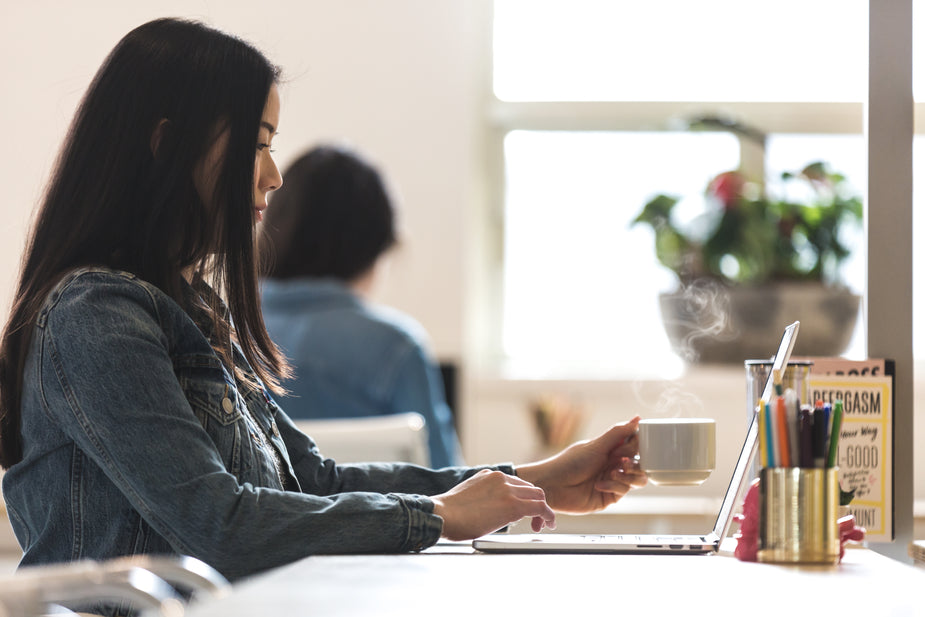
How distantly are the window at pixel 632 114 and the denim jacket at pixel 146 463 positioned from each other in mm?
2152

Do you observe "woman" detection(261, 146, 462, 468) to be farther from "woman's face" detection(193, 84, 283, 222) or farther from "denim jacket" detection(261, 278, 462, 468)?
"woman's face" detection(193, 84, 283, 222)

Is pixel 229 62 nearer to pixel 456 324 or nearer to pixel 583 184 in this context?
pixel 456 324

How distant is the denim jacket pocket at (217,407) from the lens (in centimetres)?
110

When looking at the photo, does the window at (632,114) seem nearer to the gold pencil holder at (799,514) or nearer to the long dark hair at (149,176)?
the long dark hair at (149,176)

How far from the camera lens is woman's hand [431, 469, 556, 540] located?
1055 millimetres

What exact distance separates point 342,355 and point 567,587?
58.0 inches

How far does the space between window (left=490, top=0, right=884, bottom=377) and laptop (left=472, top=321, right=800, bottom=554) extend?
205 centimetres

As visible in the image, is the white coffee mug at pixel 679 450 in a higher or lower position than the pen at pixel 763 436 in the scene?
lower

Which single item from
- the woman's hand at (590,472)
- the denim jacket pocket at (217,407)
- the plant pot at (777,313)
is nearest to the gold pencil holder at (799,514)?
the woman's hand at (590,472)

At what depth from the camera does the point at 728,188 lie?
291 centimetres

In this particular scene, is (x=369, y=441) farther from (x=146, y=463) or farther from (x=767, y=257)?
(x=767, y=257)

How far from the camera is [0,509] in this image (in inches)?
102

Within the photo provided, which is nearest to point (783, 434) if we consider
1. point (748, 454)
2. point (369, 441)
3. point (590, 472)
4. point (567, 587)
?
point (748, 454)

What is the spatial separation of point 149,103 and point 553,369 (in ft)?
7.09
